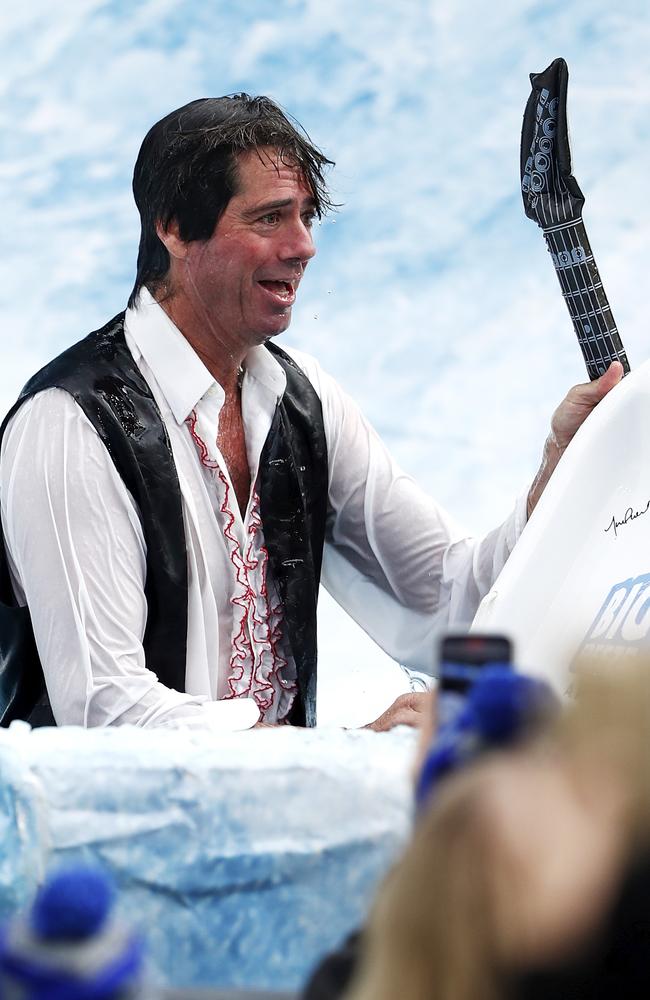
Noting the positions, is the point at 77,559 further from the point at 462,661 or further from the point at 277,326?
the point at 462,661

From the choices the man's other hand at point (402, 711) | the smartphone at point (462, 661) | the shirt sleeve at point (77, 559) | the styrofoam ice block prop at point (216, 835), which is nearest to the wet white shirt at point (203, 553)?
the shirt sleeve at point (77, 559)

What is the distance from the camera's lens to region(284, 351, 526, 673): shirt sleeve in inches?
53.5

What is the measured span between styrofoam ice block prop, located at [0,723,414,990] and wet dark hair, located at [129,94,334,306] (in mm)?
850

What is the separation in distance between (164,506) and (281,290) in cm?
30

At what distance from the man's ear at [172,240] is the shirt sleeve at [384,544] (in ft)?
0.65

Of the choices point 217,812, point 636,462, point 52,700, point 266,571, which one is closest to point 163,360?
point 266,571

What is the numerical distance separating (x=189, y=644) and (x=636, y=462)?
1.61 feet

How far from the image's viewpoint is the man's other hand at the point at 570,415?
1035 millimetres

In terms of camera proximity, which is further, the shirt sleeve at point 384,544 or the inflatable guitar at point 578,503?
the shirt sleeve at point 384,544

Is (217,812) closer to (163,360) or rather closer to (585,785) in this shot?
(585,785)

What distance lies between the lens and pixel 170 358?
1256mm

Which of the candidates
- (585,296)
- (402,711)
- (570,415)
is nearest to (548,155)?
(585,296)

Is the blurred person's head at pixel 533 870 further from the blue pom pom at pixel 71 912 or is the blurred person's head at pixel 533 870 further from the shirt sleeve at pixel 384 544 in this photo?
the shirt sleeve at pixel 384 544

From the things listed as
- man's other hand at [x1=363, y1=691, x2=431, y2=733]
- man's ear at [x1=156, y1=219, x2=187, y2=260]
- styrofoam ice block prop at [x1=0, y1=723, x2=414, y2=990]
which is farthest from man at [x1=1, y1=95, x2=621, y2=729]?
styrofoam ice block prop at [x1=0, y1=723, x2=414, y2=990]
